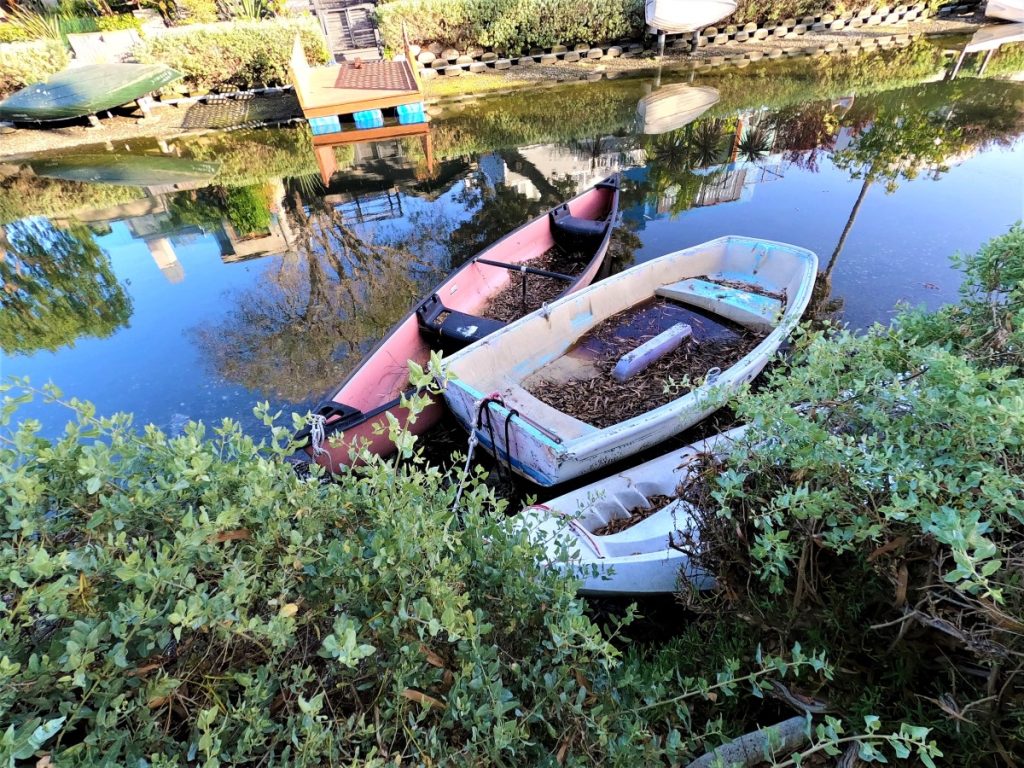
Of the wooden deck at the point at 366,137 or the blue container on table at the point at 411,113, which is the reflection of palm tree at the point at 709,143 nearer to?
the wooden deck at the point at 366,137

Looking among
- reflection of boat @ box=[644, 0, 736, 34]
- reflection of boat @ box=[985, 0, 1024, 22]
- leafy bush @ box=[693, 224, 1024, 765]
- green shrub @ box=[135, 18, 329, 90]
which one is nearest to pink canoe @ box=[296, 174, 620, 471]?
leafy bush @ box=[693, 224, 1024, 765]

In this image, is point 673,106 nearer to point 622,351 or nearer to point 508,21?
point 508,21

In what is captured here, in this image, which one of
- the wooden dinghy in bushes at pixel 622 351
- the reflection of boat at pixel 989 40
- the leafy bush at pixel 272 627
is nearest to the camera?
the leafy bush at pixel 272 627

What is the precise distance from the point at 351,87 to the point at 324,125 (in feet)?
3.98

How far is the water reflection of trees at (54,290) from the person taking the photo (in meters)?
6.58

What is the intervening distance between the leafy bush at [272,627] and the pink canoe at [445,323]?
45 centimetres

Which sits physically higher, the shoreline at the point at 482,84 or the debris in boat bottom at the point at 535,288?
the shoreline at the point at 482,84

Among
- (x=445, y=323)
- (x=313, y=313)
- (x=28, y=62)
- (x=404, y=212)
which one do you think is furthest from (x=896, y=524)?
(x=28, y=62)

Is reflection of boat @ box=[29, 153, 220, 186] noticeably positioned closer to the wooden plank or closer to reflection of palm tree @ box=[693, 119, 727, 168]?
the wooden plank

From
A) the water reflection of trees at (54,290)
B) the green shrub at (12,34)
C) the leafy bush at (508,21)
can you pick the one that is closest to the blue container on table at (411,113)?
the leafy bush at (508,21)

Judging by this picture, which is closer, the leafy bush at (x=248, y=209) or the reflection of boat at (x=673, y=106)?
the leafy bush at (x=248, y=209)

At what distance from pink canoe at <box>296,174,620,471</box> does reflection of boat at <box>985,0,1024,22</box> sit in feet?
67.4

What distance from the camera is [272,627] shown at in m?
1.14

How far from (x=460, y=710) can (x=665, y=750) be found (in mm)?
647
